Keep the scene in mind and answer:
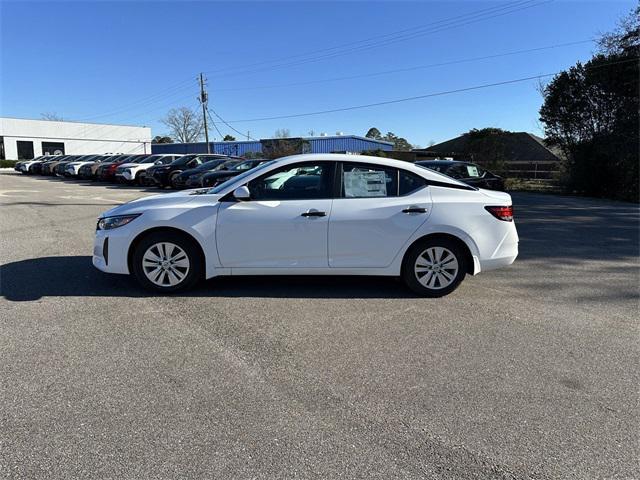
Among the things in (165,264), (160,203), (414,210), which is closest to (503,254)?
(414,210)

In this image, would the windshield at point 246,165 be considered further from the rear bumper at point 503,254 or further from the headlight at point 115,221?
the rear bumper at point 503,254

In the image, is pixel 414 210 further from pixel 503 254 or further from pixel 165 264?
pixel 165 264

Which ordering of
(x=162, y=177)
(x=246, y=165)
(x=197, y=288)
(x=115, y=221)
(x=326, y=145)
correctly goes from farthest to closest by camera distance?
(x=326, y=145)
(x=162, y=177)
(x=246, y=165)
(x=197, y=288)
(x=115, y=221)

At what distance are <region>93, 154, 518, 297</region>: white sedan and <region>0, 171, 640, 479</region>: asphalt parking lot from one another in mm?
350

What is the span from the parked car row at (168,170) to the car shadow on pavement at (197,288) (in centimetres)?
840

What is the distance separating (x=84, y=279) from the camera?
6.05 meters

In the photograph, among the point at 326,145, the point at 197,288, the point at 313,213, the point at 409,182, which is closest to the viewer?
the point at 313,213

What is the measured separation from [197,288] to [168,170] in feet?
55.6

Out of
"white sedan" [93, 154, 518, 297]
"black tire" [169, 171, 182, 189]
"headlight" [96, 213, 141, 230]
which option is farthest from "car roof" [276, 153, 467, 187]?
"black tire" [169, 171, 182, 189]

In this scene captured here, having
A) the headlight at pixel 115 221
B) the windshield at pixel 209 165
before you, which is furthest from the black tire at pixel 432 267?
the windshield at pixel 209 165

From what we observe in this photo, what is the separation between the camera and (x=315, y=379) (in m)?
3.58

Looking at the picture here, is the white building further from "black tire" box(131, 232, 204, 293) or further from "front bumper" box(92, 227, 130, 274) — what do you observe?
"black tire" box(131, 232, 204, 293)

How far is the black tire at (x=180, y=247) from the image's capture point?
213 inches

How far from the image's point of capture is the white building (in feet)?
191
